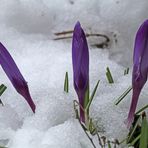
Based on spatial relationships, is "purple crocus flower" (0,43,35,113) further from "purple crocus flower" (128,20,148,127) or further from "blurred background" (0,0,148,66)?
"blurred background" (0,0,148,66)

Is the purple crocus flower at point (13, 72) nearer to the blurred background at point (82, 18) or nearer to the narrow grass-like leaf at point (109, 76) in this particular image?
the narrow grass-like leaf at point (109, 76)

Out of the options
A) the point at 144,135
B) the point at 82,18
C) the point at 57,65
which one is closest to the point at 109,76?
the point at 57,65

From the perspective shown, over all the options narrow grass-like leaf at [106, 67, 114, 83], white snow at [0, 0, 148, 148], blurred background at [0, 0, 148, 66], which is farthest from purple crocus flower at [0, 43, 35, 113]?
blurred background at [0, 0, 148, 66]

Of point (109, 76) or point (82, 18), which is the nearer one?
point (109, 76)

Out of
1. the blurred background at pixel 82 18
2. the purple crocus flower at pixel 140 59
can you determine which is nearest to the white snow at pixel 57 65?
the blurred background at pixel 82 18

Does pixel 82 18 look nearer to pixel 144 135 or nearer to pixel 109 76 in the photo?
pixel 109 76

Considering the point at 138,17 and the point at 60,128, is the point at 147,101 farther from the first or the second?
the point at 138,17

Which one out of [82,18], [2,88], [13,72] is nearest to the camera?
[13,72]
